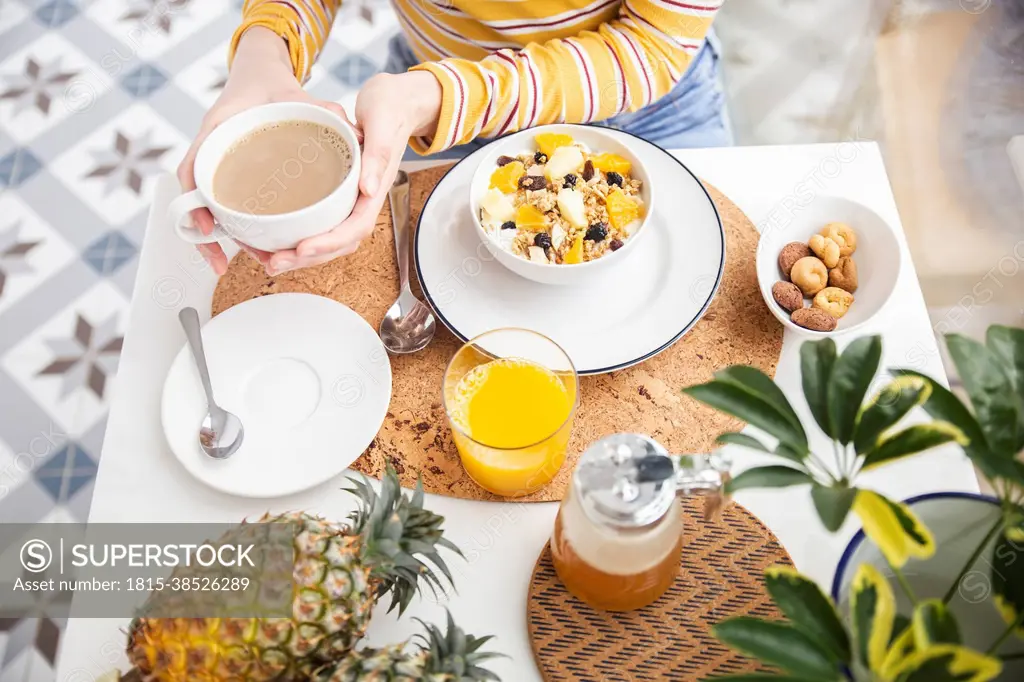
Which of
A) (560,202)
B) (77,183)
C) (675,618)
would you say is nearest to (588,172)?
(560,202)

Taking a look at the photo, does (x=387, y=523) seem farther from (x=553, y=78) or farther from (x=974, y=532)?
(x=553, y=78)

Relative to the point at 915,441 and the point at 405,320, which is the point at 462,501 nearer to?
the point at 405,320

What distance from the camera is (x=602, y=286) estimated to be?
3.61 ft

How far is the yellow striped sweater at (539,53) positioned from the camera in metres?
1.21

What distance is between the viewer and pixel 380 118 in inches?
41.3

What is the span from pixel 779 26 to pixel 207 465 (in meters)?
2.45

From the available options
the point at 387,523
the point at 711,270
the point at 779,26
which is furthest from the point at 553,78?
the point at 779,26

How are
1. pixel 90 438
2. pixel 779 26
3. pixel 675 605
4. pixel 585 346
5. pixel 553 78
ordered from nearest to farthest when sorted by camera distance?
pixel 675 605 < pixel 585 346 < pixel 553 78 < pixel 90 438 < pixel 779 26

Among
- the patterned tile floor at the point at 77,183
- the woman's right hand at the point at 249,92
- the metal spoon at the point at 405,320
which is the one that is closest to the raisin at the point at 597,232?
the metal spoon at the point at 405,320

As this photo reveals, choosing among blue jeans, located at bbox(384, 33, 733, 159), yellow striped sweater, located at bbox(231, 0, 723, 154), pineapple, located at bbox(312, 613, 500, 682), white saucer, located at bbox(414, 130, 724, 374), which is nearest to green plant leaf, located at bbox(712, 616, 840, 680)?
pineapple, located at bbox(312, 613, 500, 682)

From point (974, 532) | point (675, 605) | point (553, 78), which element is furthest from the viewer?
point (553, 78)

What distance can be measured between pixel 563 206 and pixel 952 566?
24.7 inches

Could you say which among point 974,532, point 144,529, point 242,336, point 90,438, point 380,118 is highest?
point 974,532

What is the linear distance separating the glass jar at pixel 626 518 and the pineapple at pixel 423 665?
0.48 ft
